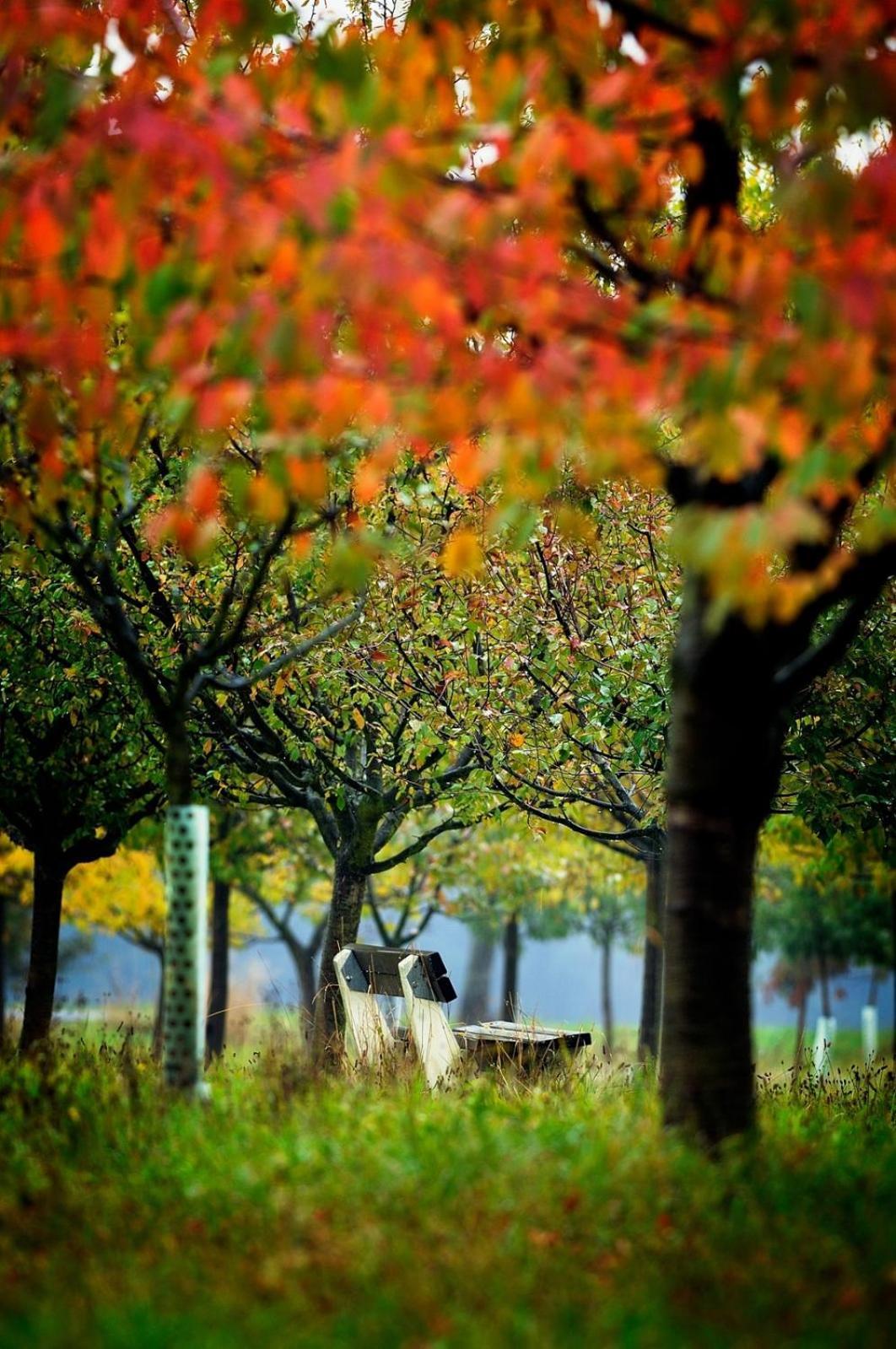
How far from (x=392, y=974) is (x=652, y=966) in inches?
300

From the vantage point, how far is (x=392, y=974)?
9125mm

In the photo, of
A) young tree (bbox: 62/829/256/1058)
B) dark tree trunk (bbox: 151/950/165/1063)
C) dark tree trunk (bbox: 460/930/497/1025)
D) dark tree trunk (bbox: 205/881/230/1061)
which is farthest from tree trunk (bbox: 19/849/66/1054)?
dark tree trunk (bbox: 460/930/497/1025)

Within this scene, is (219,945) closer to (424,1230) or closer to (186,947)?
(186,947)

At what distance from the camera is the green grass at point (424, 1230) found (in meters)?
3.82

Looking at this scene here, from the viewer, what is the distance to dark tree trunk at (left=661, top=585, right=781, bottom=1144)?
550cm

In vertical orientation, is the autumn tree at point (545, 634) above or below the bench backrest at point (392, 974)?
above

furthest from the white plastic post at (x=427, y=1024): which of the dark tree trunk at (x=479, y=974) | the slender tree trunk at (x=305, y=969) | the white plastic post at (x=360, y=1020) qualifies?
the dark tree trunk at (x=479, y=974)

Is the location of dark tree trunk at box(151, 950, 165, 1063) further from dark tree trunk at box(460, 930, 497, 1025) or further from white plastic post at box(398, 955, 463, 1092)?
dark tree trunk at box(460, 930, 497, 1025)

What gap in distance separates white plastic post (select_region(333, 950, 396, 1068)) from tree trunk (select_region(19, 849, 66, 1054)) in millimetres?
3991

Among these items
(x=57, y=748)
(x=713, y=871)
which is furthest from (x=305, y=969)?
(x=713, y=871)

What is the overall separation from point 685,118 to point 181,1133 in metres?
4.64

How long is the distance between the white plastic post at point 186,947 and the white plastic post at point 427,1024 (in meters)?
2.14

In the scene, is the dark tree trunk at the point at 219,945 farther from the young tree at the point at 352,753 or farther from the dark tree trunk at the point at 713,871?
the dark tree trunk at the point at 713,871

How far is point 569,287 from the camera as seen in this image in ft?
14.4
